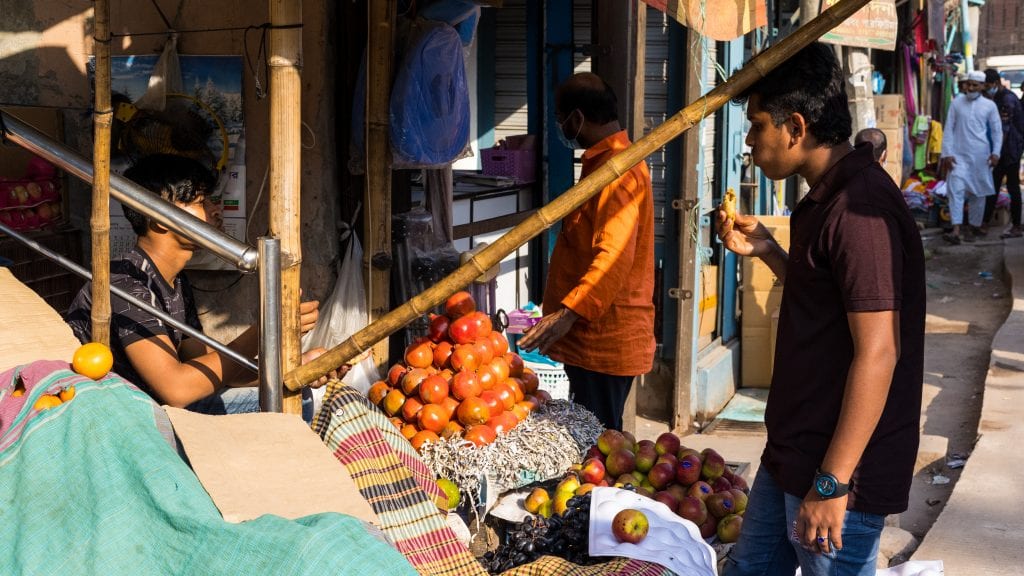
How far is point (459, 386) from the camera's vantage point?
368 cm

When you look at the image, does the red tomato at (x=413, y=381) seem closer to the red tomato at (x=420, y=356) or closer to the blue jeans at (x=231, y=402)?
the red tomato at (x=420, y=356)

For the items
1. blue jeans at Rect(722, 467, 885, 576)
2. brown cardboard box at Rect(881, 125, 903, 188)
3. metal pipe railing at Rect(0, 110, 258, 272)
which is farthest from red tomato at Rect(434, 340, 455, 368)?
brown cardboard box at Rect(881, 125, 903, 188)

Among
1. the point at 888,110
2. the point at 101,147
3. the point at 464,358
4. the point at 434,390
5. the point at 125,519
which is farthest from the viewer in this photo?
the point at 888,110

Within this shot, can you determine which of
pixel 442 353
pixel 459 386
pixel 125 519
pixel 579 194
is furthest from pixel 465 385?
pixel 125 519

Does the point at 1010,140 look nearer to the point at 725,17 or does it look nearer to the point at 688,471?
the point at 688,471

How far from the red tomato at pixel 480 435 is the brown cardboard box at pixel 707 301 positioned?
368 centimetres

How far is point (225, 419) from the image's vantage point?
2.30 metres

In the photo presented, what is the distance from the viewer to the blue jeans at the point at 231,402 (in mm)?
3423

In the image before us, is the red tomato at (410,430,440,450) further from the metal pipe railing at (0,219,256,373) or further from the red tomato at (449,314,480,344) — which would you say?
the metal pipe railing at (0,219,256,373)

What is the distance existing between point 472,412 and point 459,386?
0.42 ft

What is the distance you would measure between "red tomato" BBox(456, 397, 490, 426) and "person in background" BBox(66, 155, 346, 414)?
0.70m

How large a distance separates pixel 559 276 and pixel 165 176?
1818 millimetres

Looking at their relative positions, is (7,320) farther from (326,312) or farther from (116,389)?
(326,312)

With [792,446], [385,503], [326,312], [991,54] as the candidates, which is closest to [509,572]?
[385,503]
